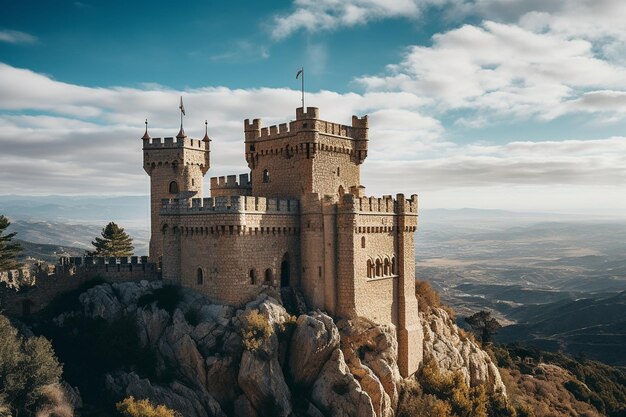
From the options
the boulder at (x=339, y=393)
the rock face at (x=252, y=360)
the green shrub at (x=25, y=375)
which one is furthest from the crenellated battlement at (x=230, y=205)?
the green shrub at (x=25, y=375)

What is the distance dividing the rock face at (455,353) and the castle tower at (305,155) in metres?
18.6

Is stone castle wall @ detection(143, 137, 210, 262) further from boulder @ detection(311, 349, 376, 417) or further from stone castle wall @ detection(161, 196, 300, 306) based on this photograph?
boulder @ detection(311, 349, 376, 417)

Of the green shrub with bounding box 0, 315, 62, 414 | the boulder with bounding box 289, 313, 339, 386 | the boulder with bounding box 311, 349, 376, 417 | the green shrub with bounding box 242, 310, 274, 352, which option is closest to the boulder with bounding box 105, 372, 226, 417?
the green shrub with bounding box 0, 315, 62, 414

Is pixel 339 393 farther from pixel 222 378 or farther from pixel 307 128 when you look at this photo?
pixel 307 128

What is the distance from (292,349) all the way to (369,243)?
12.4 meters

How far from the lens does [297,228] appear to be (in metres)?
49.3

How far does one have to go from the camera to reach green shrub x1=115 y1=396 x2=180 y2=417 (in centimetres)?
3512

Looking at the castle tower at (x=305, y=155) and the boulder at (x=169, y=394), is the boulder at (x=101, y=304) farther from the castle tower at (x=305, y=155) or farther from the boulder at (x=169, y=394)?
the castle tower at (x=305, y=155)

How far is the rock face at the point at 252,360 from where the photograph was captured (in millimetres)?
40781

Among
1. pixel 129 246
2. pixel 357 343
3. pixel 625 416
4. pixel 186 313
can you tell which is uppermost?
pixel 129 246

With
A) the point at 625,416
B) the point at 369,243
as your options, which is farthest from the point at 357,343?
the point at 625,416

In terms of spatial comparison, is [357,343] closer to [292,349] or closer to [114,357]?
[292,349]

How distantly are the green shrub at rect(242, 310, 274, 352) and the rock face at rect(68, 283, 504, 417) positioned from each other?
3.3 inches

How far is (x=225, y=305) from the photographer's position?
45.2m
